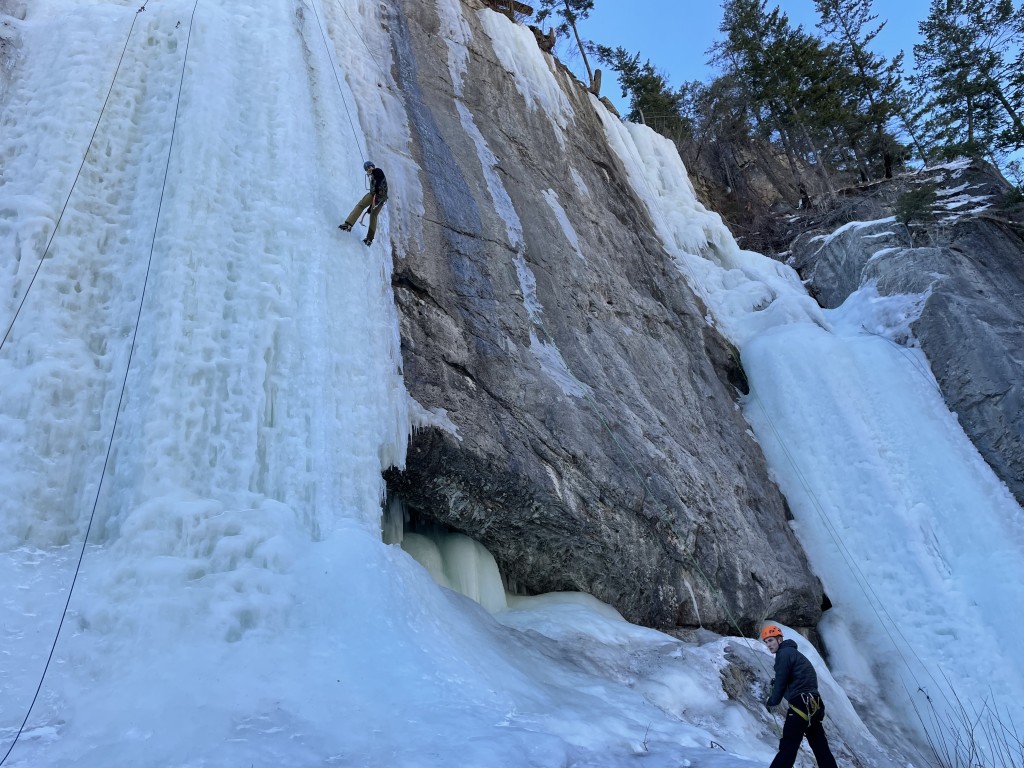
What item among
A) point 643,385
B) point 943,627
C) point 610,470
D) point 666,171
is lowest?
point 943,627

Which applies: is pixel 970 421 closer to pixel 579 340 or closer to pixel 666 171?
pixel 579 340

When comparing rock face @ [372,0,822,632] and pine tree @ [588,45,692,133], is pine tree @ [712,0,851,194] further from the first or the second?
rock face @ [372,0,822,632]


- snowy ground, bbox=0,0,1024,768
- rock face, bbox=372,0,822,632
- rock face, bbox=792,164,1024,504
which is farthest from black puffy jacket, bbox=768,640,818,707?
rock face, bbox=792,164,1024,504

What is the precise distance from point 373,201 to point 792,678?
547 cm

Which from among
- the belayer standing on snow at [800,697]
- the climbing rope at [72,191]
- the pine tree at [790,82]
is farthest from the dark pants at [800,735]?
the pine tree at [790,82]

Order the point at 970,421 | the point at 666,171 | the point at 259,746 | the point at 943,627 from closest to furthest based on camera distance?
the point at 259,746 → the point at 943,627 → the point at 970,421 → the point at 666,171

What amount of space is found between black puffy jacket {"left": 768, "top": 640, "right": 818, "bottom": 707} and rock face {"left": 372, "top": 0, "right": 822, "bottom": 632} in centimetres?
266

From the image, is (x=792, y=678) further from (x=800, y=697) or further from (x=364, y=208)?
(x=364, y=208)

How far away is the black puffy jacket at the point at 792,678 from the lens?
4.84m

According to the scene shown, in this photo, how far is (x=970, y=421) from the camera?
10.9 meters

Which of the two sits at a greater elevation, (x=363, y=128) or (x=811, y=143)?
(x=811, y=143)

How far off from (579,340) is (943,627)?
5980mm

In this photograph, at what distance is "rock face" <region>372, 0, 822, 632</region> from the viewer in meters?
7.04

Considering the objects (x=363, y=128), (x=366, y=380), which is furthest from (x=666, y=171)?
(x=366, y=380)
